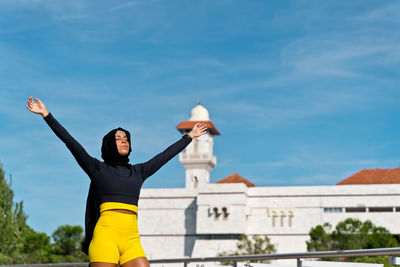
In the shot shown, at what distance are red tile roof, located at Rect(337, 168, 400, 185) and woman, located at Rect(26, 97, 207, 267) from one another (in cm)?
5439

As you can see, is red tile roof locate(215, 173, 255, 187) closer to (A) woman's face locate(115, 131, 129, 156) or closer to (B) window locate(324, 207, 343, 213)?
(B) window locate(324, 207, 343, 213)

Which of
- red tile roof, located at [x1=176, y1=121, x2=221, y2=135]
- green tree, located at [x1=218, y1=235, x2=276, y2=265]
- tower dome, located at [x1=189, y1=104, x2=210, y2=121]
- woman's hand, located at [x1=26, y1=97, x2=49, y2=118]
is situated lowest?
woman's hand, located at [x1=26, y1=97, x2=49, y2=118]

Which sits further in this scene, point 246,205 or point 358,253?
point 246,205

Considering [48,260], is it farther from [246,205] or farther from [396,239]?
[396,239]

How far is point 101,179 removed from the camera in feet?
12.4

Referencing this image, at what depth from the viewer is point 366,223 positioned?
48312 mm

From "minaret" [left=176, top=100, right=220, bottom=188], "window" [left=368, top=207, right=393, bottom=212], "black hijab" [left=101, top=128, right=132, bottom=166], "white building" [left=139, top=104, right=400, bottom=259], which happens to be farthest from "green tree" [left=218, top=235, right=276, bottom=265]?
"black hijab" [left=101, top=128, right=132, bottom=166]

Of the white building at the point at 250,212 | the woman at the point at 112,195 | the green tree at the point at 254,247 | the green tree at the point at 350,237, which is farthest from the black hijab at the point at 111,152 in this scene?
the white building at the point at 250,212

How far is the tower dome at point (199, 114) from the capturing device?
214 ft

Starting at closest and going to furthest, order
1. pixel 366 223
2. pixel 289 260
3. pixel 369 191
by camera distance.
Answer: pixel 289 260, pixel 366 223, pixel 369 191

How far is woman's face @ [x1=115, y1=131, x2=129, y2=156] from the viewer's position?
391 cm

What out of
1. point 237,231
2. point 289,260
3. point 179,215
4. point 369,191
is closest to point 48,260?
point 179,215

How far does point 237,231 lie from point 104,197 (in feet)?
162

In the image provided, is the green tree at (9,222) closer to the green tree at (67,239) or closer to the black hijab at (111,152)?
the green tree at (67,239)
